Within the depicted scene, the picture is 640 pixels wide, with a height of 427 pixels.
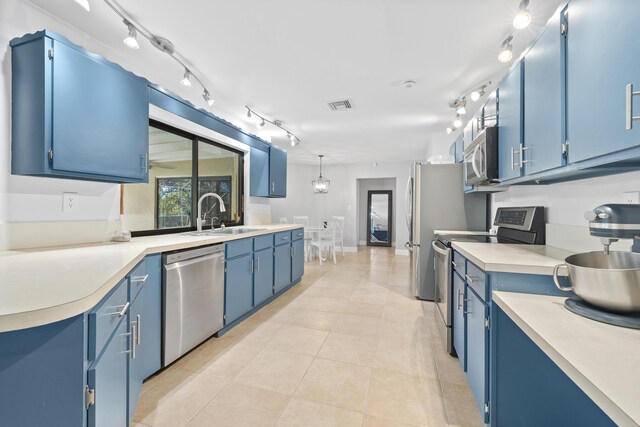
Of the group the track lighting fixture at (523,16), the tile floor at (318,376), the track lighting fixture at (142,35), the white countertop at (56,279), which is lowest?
the tile floor at (318,376)

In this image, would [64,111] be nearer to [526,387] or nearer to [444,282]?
[526,387]

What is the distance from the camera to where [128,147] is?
6.62 feet

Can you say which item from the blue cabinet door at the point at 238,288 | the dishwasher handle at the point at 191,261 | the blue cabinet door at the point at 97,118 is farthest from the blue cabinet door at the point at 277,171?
the blue cabinet door at the point at 97,118

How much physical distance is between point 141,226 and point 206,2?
6.92ft

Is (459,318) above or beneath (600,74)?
beneath

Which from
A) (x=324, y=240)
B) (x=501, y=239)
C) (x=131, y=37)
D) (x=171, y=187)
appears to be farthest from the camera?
(x=324, y=240)

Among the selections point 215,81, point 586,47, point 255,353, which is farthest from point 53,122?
point 586,47

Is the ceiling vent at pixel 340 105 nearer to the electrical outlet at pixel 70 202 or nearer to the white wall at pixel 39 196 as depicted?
the white wall at pixel 39 196

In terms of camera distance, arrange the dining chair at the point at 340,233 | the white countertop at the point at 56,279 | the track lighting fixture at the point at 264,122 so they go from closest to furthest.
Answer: the white countertop at the point at 56,279 < the track lighting fixture at the point at 264,122 < the dining chair at the point at 340,233

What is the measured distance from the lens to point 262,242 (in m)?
3.25

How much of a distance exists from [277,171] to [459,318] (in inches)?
136

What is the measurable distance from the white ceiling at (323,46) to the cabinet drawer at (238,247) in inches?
65.1

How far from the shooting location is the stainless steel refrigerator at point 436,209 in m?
3.49

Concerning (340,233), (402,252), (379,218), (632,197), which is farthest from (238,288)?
(379,218)
